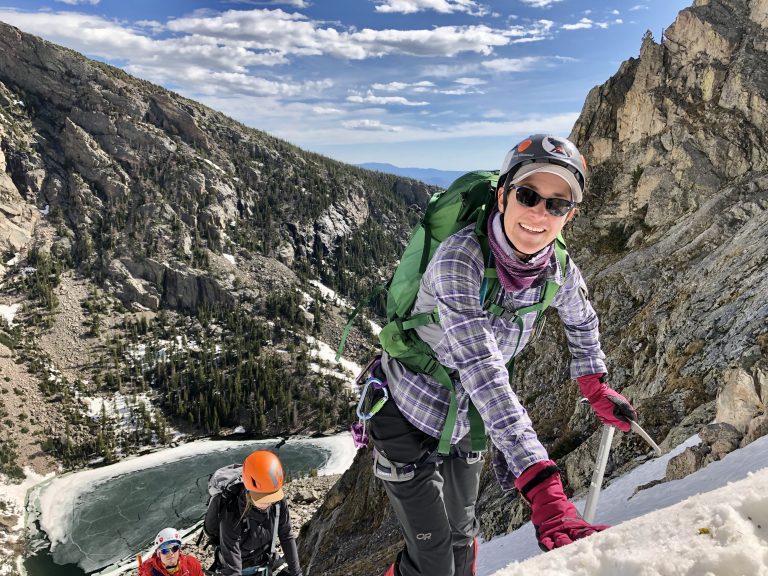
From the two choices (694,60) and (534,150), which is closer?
(534,150)

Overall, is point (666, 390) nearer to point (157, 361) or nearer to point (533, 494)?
point (533, 494)

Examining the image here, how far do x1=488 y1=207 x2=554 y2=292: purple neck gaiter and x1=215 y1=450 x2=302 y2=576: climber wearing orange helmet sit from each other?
533 cm

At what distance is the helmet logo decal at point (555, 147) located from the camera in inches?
144

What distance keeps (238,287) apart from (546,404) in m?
166

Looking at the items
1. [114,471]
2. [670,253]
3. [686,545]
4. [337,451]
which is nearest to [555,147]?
[686,545]

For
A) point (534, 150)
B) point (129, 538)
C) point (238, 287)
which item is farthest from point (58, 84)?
point (534, 150)

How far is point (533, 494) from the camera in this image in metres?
3.03

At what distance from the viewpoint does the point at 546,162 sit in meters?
3.62

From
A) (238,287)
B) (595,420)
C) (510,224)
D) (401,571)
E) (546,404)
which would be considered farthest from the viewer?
(238,287)

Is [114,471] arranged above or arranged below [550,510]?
below

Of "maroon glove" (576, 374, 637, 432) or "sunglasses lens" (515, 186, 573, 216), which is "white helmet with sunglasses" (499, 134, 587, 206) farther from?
"maroon glove" (576, 374, 637, 432)

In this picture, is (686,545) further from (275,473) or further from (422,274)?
(275,473)

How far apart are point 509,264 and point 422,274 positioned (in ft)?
2.30

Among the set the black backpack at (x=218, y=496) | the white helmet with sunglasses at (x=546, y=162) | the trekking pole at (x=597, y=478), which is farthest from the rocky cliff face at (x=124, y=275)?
the white helmet with sunglasses at (x=546, y=162)
